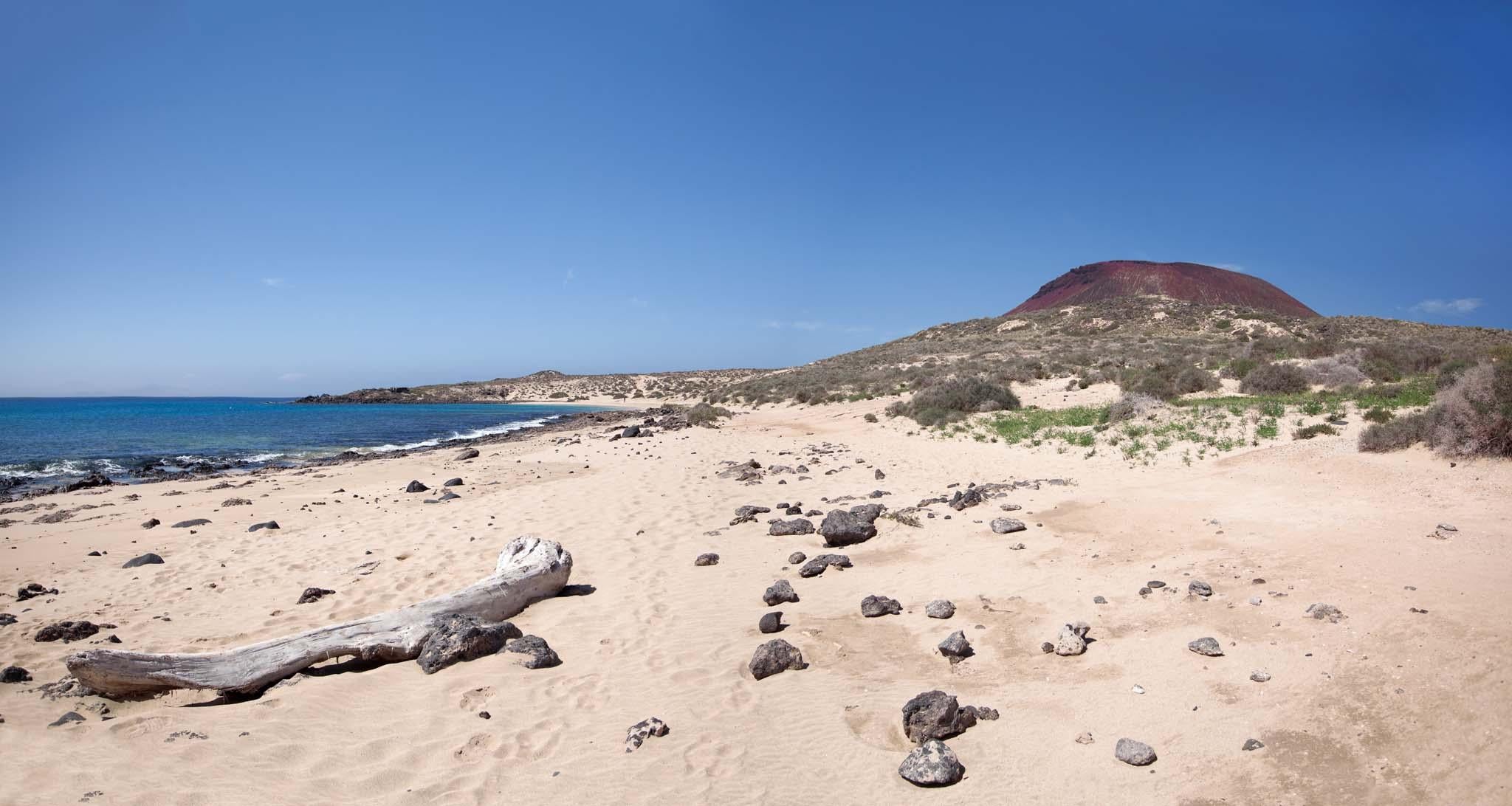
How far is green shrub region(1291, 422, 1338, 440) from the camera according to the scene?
450 inches

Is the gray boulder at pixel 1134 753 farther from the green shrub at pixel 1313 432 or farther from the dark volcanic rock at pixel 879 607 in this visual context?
the green shrub at pixel 1313 432

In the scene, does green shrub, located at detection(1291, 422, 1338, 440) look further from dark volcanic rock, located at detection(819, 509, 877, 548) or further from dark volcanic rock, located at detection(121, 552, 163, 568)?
dark volcanic rock, located at detection(121, 552, 163, 568)

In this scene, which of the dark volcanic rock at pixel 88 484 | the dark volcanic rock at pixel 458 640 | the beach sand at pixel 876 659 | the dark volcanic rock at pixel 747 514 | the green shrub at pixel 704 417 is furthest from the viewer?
the green shrub at pixel 704 417

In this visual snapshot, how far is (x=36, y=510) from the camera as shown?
14.2 meters

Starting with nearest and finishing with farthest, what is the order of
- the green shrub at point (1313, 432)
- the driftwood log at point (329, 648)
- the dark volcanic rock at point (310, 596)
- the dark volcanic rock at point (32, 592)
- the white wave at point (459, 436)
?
the driftwood log at point (329, 648), the dark volcanic rock at point (310, 596), the dark volcanic rock at point (32, 592), the green shrub at point (1313, 432), the white wave at point (459, 436)

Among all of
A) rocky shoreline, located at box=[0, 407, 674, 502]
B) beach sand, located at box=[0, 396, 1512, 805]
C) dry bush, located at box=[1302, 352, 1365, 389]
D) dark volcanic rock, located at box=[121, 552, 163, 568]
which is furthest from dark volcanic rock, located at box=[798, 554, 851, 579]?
rocky shoreline, located at box=[0, 407, 674, 502]

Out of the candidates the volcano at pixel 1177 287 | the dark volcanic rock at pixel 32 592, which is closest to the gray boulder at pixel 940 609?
the dark volcanic rock at pixel 32 592

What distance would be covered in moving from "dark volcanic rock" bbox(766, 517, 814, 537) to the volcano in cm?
5751

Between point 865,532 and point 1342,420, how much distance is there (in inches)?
370

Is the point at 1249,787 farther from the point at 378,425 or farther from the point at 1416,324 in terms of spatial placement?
the point at 1416,324

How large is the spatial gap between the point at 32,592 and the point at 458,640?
604 centimetres

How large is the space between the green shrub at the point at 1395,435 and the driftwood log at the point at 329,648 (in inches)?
437

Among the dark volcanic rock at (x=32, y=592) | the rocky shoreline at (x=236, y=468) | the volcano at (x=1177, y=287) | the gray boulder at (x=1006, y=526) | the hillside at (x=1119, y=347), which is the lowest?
the rocky shoreline at (x=236, y=468)

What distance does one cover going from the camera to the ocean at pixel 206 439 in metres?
23.4
